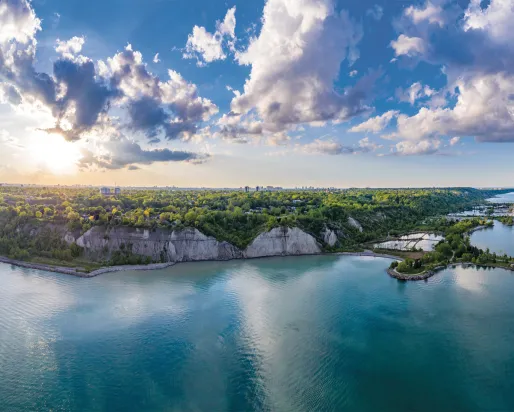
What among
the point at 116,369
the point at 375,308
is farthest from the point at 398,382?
the point at 116,369

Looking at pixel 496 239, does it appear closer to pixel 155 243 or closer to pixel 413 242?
pixel 413 242

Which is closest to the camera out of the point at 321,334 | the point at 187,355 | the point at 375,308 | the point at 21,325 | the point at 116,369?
the point at 116,369

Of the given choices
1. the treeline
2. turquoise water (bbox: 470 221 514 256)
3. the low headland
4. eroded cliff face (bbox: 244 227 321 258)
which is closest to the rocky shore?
the low headland

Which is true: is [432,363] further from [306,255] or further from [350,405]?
[306,255]

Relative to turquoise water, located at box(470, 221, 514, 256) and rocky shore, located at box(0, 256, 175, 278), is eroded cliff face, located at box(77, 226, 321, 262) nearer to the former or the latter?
rocky shore, located at box(0, 256, 175, 278)

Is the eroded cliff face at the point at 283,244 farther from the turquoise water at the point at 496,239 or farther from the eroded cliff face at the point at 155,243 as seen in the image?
the turquoise water at the point at 496,239

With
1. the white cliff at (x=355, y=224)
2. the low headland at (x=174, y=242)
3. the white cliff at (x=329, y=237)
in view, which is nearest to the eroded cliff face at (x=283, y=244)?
the low headland at (x=174, y=242)

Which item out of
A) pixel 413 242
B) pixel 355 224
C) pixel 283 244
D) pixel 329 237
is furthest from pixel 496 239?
pixel 283 244
